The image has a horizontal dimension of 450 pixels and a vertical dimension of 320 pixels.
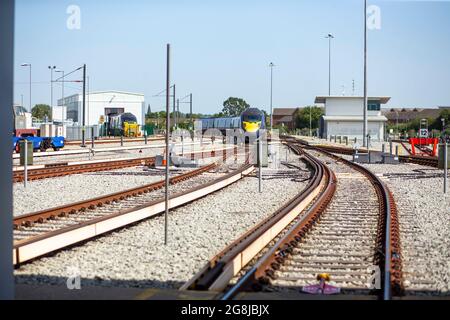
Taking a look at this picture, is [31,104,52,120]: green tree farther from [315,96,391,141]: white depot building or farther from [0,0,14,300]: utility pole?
[0,0,14,300]: utility pole

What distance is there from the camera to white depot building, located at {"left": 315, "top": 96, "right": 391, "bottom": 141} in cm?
7425

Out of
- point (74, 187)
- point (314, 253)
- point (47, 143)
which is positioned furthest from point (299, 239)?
point (47, 143)

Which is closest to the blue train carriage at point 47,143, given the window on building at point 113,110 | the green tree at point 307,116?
the window on building at point 113,110

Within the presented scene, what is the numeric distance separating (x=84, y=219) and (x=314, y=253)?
15.3 feet

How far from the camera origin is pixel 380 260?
7.72 meters

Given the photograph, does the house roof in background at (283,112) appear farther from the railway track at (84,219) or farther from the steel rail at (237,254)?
the steel rail at (237,254)

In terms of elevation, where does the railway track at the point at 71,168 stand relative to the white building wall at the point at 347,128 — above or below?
below

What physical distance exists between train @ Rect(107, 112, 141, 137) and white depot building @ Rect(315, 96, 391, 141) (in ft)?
72.1

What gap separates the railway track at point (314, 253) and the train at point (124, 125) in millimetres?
58666

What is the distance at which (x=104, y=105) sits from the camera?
7806 centimetres

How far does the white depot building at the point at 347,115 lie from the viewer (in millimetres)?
74250

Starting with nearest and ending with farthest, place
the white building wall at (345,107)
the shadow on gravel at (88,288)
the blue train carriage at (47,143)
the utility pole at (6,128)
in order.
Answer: the utility pole at (6,128), the shadow on gravel at (88,288), the blue train carriage at (47,143), the white building wall at (345,107)

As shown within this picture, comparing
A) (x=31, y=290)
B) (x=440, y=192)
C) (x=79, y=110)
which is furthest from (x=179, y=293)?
(x=79, y=110)
